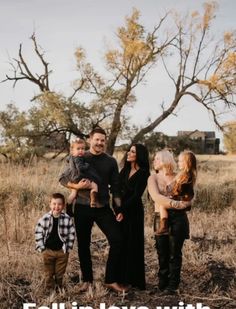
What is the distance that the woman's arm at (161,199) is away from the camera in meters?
5.25

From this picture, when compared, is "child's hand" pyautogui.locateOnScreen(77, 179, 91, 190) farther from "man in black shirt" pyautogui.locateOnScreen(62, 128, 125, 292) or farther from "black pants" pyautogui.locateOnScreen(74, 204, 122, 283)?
"black pants" pyautogui.locateOnScreen(74, 204, 122, 283)

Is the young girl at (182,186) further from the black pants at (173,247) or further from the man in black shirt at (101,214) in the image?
the man in black shirt at (101,214)

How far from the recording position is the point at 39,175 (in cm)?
1300

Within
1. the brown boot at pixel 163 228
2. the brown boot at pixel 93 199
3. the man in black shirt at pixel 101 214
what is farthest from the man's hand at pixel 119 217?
the brown boot at pixel 163 228

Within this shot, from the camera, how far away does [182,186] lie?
5.36 meters

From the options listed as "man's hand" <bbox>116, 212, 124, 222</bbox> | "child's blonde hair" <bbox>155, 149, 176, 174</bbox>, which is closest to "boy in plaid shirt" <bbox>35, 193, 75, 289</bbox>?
"man's hand" <bbox>116, 212, 124, 222</bbox>

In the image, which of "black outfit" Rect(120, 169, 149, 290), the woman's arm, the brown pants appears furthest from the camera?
"black outfit" Rect(120, 169, 149, 290)

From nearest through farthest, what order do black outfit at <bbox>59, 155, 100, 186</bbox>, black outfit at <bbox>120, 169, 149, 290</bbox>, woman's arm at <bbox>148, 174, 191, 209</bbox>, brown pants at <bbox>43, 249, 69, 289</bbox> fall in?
woman's arm at <bbox>148, 174, 191, 209</bbox> → black outfit at <bbox>59, 155, 100, 186</bbox> → brown pants at <bbox>43, 249, 69, 289</bbox> → black outfit at <bbox>120, 169, 149, 290</bbox>

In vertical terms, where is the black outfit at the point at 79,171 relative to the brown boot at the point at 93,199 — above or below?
above

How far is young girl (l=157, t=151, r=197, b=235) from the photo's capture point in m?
5.31

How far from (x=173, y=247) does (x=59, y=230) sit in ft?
3.84

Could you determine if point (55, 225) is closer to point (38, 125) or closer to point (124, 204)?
point (124, 204)

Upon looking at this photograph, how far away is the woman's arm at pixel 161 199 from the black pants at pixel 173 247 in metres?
0.11

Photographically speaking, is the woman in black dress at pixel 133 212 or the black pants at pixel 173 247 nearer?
the black pants at pixel 173 247
